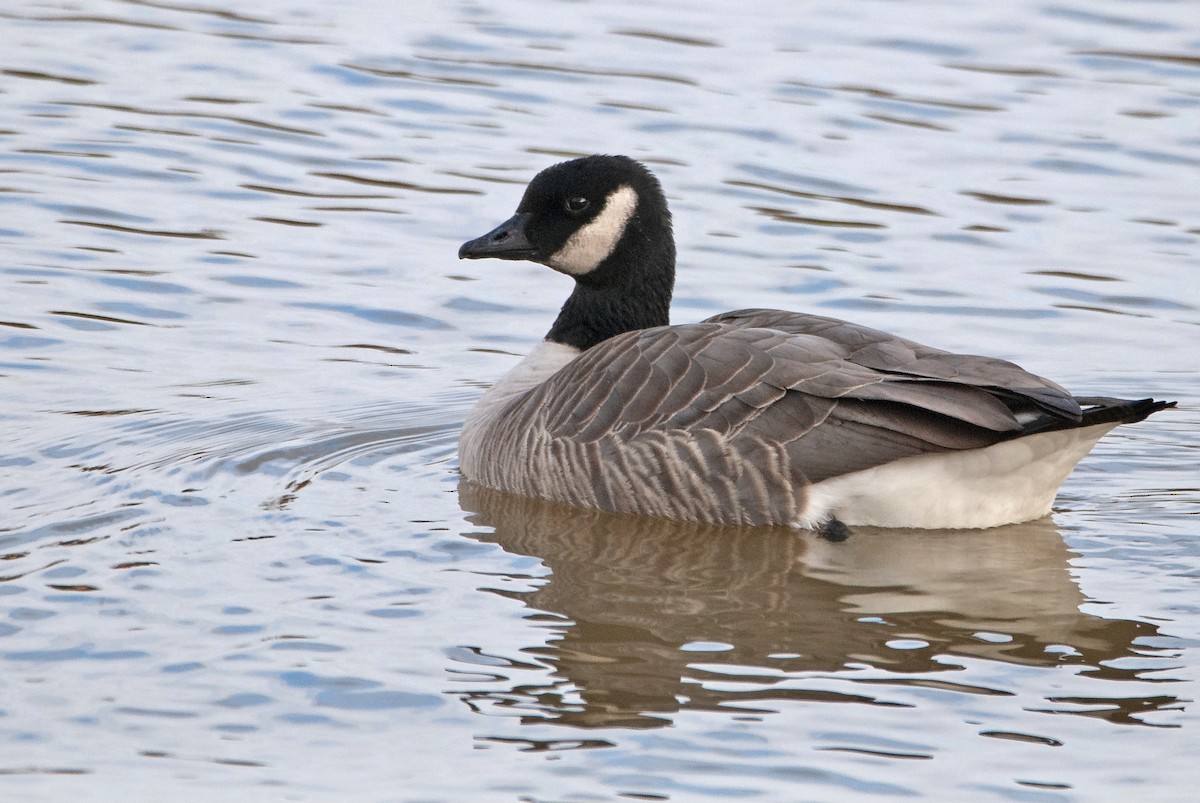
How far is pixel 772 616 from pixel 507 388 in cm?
259

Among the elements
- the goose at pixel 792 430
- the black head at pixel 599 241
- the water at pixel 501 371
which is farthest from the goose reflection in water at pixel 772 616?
the black head at pixel 599 241

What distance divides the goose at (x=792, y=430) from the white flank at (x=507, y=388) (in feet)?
0.17

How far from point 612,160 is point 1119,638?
3787mm

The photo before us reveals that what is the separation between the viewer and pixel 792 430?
7.99m

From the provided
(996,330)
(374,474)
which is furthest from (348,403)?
(996,330)

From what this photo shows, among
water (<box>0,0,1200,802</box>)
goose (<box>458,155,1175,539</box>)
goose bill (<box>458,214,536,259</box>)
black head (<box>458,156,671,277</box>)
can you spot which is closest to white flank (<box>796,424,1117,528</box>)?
goose (<box>458,155,1175,539</box>)

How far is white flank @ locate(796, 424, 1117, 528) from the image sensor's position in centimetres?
795

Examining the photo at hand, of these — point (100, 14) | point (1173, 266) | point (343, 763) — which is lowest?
point (343, 763)

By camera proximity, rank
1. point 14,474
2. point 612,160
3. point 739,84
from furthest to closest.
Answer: point 739,84 < point 612,160 < point 14,474

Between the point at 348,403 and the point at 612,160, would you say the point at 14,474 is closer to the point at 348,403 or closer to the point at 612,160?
the point at 348,403

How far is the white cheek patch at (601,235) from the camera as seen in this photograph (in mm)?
9352

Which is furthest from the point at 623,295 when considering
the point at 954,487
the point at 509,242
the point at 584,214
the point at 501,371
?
the point at 954,487

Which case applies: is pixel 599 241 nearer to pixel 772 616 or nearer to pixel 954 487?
pixel 954 487

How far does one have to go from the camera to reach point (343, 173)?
14.1 metres
